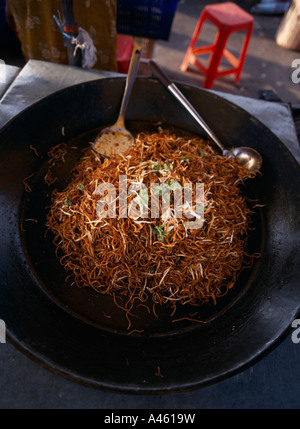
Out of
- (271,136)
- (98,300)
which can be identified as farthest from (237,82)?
(98,300)

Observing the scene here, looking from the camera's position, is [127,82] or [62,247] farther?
[127,82]

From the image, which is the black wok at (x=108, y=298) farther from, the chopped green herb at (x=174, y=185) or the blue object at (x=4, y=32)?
the blue object at (x=4, y=32)

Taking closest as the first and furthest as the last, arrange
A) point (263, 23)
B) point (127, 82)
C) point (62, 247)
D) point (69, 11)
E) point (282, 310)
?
point (282, 310) → point (62, 247) → point (69, 11) → point (127, 82) → point (263, 23)

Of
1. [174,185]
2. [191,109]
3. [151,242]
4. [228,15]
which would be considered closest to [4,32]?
[228,15]

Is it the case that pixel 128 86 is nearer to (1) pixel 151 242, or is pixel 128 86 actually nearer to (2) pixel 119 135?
(2) pixel 119 135

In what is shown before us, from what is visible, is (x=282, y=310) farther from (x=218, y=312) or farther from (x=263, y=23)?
(x=263, y=23)
